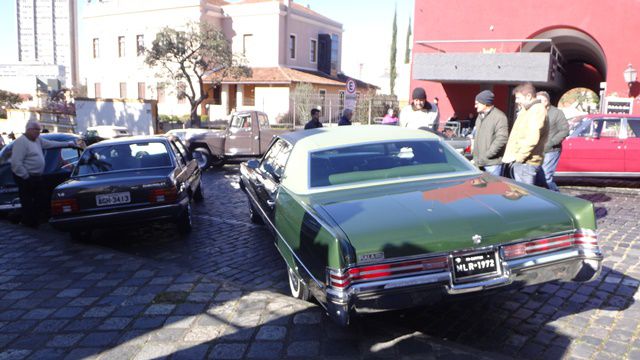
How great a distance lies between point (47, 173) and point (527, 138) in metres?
7.14

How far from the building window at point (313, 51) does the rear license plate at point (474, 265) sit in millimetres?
39313

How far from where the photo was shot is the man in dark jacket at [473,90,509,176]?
6.33 m

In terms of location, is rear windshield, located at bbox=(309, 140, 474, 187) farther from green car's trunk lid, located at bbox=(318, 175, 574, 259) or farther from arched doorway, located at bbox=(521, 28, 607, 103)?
arched doorway, located at bbox=(521, 28, 607, 103)

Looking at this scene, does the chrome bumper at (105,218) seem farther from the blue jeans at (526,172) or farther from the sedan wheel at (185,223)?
the blue jeans at (526,172)

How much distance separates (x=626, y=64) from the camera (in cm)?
1645

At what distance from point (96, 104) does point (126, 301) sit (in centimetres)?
2580

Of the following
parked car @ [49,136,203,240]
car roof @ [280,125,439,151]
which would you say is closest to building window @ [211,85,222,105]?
parked car @ [49,136,203,240]

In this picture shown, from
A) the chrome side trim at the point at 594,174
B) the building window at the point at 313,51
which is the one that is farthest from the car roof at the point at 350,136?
the building window at the point at 313,51

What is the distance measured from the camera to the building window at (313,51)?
41.4 metres

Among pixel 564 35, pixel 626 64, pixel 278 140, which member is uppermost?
pixel 564 35

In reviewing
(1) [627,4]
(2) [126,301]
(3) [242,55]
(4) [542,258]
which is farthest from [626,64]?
(3) [242,55]

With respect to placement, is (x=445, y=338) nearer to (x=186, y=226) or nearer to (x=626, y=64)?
(x=186, y=226)

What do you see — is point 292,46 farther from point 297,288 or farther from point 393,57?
point 297,288

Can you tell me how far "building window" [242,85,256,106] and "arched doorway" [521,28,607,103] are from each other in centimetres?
2023
